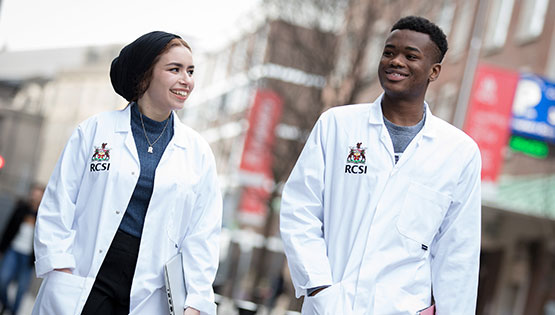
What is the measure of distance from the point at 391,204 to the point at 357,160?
0.25 meters

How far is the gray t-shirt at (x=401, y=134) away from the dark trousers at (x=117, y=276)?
4.13ft

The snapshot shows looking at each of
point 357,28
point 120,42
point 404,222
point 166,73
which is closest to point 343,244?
point 404,222

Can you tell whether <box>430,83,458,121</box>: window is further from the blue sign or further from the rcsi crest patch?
the rcsi crest patch

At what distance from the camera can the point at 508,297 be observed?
24359 millimetres

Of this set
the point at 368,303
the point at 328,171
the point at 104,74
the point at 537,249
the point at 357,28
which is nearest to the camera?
the point at 368,303

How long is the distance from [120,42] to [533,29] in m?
15.7

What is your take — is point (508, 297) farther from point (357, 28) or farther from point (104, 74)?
point (104, 74)

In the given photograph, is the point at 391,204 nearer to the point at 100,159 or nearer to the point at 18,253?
the point at 100,159

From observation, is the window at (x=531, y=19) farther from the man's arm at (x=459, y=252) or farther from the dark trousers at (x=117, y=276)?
the dark trousers at (x=117, y=276)

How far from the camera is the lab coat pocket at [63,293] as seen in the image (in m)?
4.32

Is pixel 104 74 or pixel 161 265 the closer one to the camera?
pixel 161 265

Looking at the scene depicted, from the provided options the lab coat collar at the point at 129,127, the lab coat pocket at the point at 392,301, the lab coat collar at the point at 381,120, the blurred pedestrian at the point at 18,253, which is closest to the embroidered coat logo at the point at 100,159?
the lab coat collar at the point at 129,127

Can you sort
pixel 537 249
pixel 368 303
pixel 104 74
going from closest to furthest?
1. pixel 368 303
2. pixel 104 74
3. pixel 537 249

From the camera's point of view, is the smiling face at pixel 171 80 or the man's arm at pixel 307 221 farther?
the smiling face at pixel 171 80
